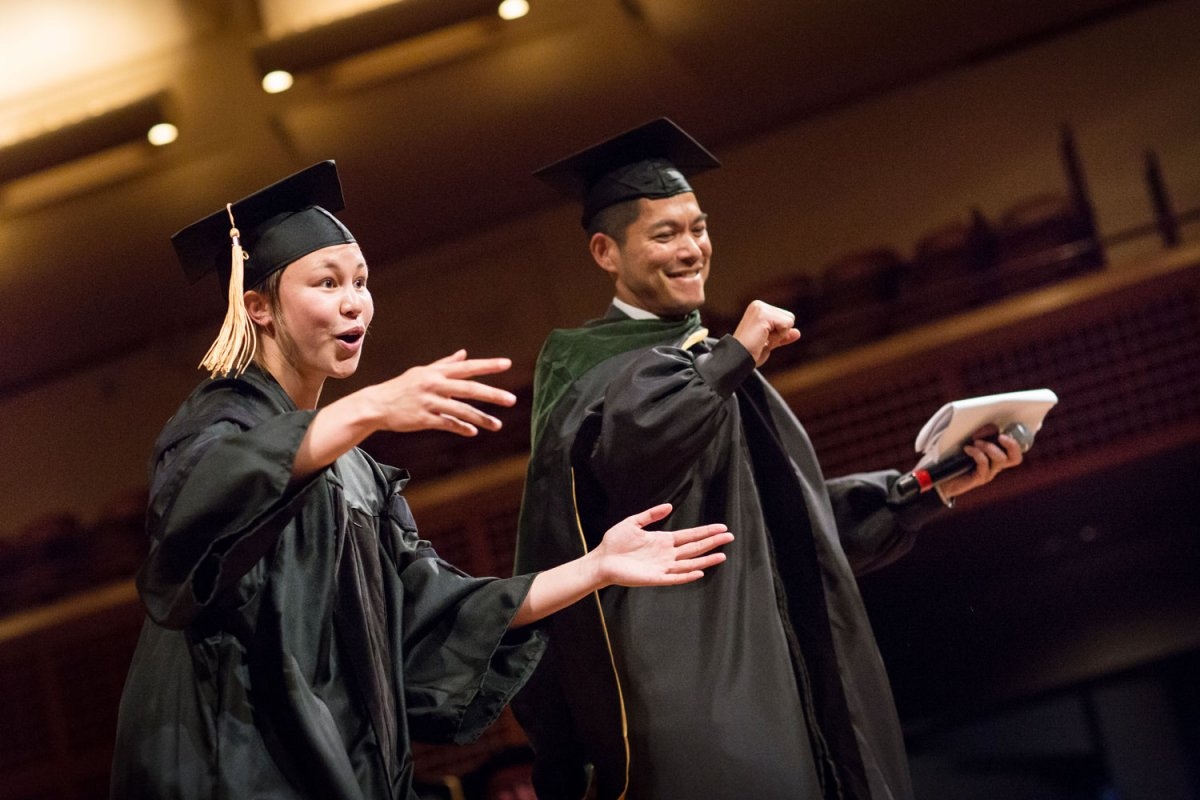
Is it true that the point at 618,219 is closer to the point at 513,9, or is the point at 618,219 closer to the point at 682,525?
the point at 682,525

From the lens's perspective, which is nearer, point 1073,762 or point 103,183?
point 1073,762

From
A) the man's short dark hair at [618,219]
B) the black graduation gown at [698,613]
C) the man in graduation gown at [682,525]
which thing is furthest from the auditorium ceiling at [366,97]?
the black graduation gown at [698,613]

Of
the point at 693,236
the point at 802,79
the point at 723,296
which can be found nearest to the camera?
the point at 693,236

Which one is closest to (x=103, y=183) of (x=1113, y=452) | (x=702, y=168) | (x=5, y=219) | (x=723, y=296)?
(x=5, y=219)

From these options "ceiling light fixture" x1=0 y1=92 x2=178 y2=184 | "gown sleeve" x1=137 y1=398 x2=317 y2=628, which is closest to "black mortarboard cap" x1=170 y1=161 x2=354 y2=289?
"gown sleeve" x1=137 y1=398 x2=317 y2=628

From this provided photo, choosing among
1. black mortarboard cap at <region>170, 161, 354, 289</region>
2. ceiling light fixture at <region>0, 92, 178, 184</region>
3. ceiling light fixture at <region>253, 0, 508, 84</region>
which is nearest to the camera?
black mortarboard cap at <region>170, 161, 354, 289</region>

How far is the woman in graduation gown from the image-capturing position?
1.87 m

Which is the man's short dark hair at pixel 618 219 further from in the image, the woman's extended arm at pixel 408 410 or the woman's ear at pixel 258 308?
the woman's extended arm at pixel 408 410

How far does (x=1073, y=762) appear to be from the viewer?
187 inches

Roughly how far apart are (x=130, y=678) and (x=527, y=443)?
3849 mm

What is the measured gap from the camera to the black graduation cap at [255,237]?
226 cm

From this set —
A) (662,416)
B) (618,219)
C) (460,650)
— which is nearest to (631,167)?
(618,219)

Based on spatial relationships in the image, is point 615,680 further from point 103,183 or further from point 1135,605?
point 103,183

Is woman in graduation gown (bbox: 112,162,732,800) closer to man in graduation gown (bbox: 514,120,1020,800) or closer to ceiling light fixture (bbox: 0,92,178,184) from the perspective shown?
man in graduation gown (bbox: 514,120,1020,800)
